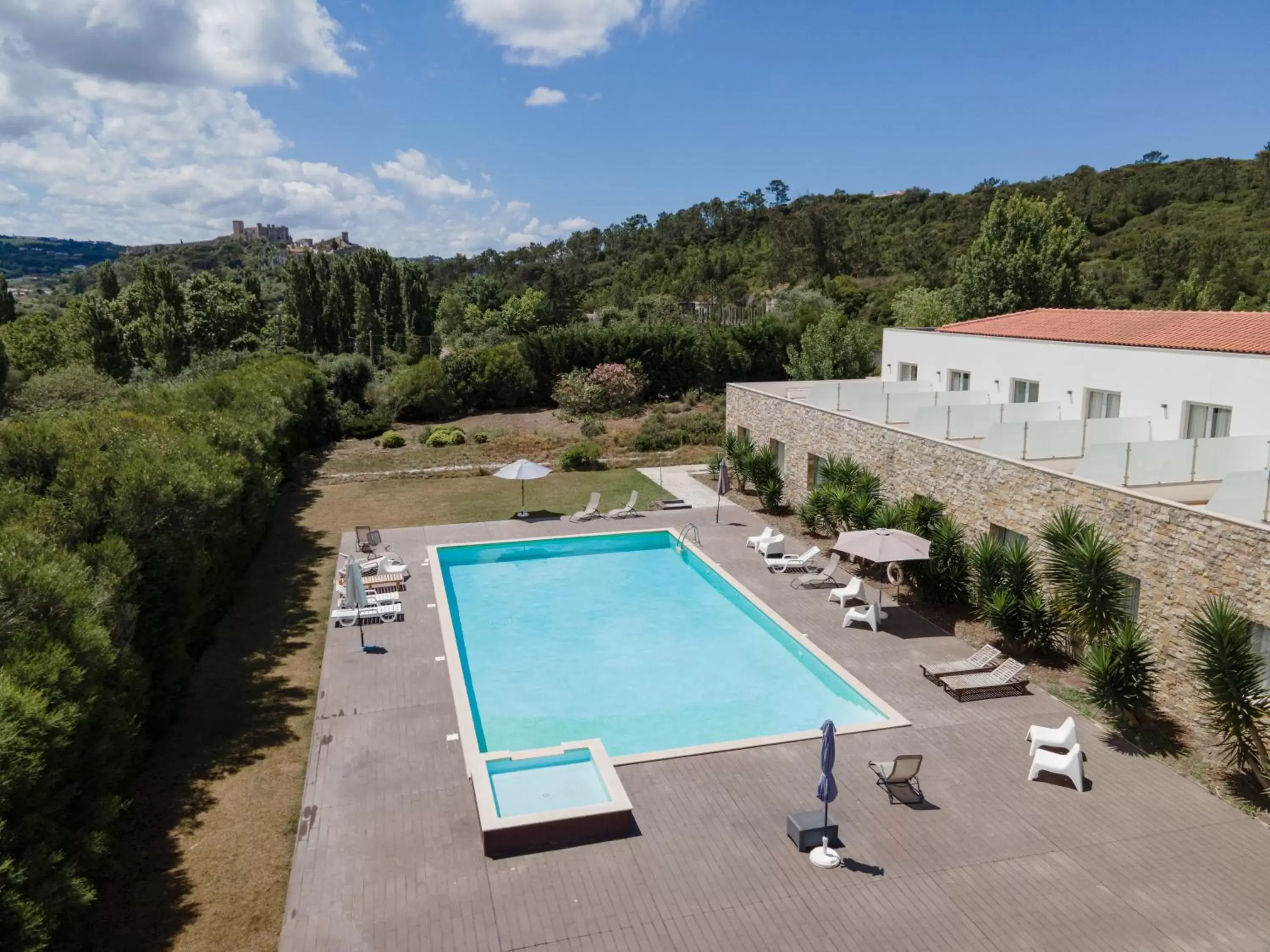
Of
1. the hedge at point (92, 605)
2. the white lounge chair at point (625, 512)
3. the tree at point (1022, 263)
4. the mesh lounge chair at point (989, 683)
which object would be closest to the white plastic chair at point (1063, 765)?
the mesh lounge chair at point (989, 683)

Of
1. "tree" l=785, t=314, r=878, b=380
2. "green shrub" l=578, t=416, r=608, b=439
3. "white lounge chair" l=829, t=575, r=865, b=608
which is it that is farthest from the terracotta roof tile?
"green shrub" l=578, t=416, r=608, b=439

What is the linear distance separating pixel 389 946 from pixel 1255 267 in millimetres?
62035

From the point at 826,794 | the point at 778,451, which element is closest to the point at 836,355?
the point at 778,451

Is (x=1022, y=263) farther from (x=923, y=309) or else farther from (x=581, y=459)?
(x=581, y=459)

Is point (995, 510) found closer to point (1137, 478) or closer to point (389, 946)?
point (1137, 478)

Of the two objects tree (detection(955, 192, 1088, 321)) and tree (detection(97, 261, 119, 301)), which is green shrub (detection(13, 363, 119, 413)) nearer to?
tree (detection(97, 261, 119, 301))

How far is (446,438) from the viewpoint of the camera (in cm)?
3641

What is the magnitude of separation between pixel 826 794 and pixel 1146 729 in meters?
5.96

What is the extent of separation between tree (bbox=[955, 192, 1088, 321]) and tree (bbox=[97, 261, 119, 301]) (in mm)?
48716


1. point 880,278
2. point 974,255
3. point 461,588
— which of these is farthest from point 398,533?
point 880,278

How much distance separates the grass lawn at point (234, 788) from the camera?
8289mm

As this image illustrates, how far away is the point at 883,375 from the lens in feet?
91.6

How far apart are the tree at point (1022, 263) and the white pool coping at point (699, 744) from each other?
107 feet

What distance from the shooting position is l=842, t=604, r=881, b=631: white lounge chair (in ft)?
52.2
